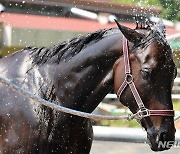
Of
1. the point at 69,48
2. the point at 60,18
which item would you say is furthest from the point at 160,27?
the point at 60,18

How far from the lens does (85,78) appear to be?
3.33 meters

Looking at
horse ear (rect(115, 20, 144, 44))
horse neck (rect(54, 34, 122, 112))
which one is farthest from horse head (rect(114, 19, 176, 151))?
horse neck (rect(54, 34, 122, 112))

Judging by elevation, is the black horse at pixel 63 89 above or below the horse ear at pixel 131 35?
below

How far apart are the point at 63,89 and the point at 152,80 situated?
67 cm

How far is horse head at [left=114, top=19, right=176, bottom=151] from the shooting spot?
3051mm

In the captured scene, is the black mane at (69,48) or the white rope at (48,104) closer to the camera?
the white rope at (48,104)

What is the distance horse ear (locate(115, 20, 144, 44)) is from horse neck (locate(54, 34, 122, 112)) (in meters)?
0.14

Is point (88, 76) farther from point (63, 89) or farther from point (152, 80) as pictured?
point (152, 80)

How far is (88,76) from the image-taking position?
3326 mm

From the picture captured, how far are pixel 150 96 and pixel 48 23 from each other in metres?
13.4

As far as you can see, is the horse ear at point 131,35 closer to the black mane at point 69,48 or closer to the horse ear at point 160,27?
the horse ear at point 160,27

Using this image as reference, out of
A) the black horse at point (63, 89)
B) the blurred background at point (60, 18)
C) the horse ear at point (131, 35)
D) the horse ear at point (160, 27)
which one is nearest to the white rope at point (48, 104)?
the black horse at point (63, 89)

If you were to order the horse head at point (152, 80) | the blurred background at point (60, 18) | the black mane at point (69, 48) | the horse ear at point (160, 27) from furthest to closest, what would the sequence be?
the blurred background at point (60, 18)
the black mane at point (69, 48)
the horse ear at point (160, 27)
the horse head at point (152, 80)

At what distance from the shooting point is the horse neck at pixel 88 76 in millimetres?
3289
